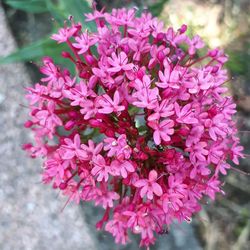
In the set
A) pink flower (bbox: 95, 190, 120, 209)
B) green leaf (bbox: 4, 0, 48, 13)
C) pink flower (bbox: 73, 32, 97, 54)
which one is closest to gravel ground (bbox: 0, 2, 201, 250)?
green leaf (bbox: 4, 0, 48, 13)

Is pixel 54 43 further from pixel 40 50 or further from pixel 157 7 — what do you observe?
pixel 157 7

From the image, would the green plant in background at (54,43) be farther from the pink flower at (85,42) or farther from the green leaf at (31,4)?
the pink flower at (85,42)

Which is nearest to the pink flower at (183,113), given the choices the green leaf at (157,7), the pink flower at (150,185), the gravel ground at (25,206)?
the pink flower at (150,185)

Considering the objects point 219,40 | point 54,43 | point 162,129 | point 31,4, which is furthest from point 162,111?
point 219,40

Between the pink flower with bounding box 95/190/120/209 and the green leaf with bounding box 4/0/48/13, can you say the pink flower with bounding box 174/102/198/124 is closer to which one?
the pink flower with bounding box 95/190/120/209

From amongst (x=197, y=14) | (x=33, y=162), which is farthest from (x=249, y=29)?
(x=33, y=162)

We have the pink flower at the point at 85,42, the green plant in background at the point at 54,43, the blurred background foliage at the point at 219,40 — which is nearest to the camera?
the pink flower at the point at 85,42
